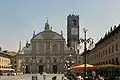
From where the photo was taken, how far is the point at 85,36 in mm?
26172

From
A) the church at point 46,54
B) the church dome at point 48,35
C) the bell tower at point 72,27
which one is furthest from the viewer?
the bell tower at point 72,27

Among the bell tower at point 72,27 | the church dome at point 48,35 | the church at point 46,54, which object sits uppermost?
the bell tower at point 72,27

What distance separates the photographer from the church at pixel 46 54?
309 feet

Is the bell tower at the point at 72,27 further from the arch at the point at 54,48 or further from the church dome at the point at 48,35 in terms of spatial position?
the arch at the point at 54,48

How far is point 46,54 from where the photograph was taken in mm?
95000

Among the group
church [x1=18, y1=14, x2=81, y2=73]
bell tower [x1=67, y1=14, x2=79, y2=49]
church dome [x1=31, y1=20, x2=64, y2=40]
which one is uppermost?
bell tower [x1=67, y1=14, x2=79, y2=49]

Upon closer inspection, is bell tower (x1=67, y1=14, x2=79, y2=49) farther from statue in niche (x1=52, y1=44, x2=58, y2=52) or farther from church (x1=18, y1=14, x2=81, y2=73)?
statue in niche (x1=52, y1=44, x2=58, y2=52)

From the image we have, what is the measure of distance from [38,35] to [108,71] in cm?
5820

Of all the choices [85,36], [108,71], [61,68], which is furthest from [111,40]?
[61,68]

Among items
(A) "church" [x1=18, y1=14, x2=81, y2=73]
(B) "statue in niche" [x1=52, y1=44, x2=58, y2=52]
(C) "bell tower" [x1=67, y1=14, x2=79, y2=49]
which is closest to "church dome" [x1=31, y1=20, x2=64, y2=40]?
(A) "church" [x1=18, y1=14, x2=81, y2=73]

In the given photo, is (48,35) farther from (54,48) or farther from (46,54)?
(46,54)

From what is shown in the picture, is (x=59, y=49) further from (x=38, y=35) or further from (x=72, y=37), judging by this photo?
(x=72, y=37)

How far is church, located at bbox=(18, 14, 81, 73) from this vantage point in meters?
94.1

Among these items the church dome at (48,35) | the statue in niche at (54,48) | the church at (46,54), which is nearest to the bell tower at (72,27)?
the church dome at (48,35)
